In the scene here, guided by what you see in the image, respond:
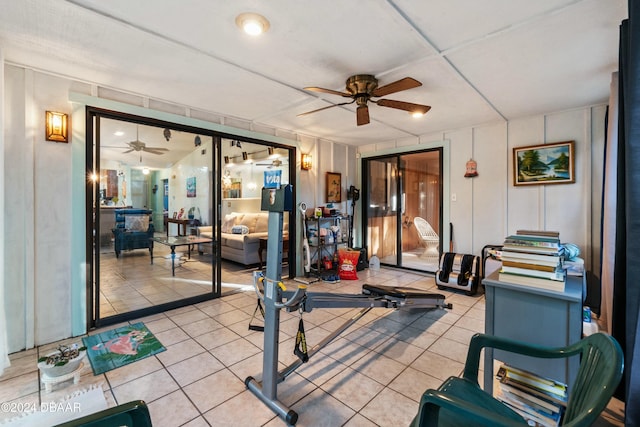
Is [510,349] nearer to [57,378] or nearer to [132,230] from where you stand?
[57,378]

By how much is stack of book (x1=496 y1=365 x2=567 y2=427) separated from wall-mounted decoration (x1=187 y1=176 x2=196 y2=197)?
4.07m

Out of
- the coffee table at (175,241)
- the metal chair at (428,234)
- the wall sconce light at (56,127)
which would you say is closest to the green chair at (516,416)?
the wall sconce light at (56,127)

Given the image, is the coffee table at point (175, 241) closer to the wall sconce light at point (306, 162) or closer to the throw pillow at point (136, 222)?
the throw pillow at point (136, 222)

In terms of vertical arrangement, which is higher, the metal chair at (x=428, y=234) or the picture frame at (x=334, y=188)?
the picture frame at (x=334, y=188)

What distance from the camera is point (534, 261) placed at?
1653mm

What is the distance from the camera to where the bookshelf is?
1.50m

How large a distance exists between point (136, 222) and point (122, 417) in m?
3.56

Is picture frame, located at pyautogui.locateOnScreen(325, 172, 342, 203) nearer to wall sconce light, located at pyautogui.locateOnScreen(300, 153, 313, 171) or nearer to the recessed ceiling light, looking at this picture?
wall sconce light, located at pyautogui.locateOnScreen(300, 153, 313, 171)

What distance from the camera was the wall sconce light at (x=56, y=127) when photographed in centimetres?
265

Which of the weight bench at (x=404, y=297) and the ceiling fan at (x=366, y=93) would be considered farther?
the weight bench at (x=404, y=297)

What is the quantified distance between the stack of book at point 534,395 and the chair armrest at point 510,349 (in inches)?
21.0

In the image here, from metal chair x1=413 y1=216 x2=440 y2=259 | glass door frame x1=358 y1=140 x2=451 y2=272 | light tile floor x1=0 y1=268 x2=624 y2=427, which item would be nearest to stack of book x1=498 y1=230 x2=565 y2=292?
light tile floor x1=0 y1=268 x2=624 y2=427

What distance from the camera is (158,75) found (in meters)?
2.73

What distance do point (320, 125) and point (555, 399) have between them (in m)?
3.99
